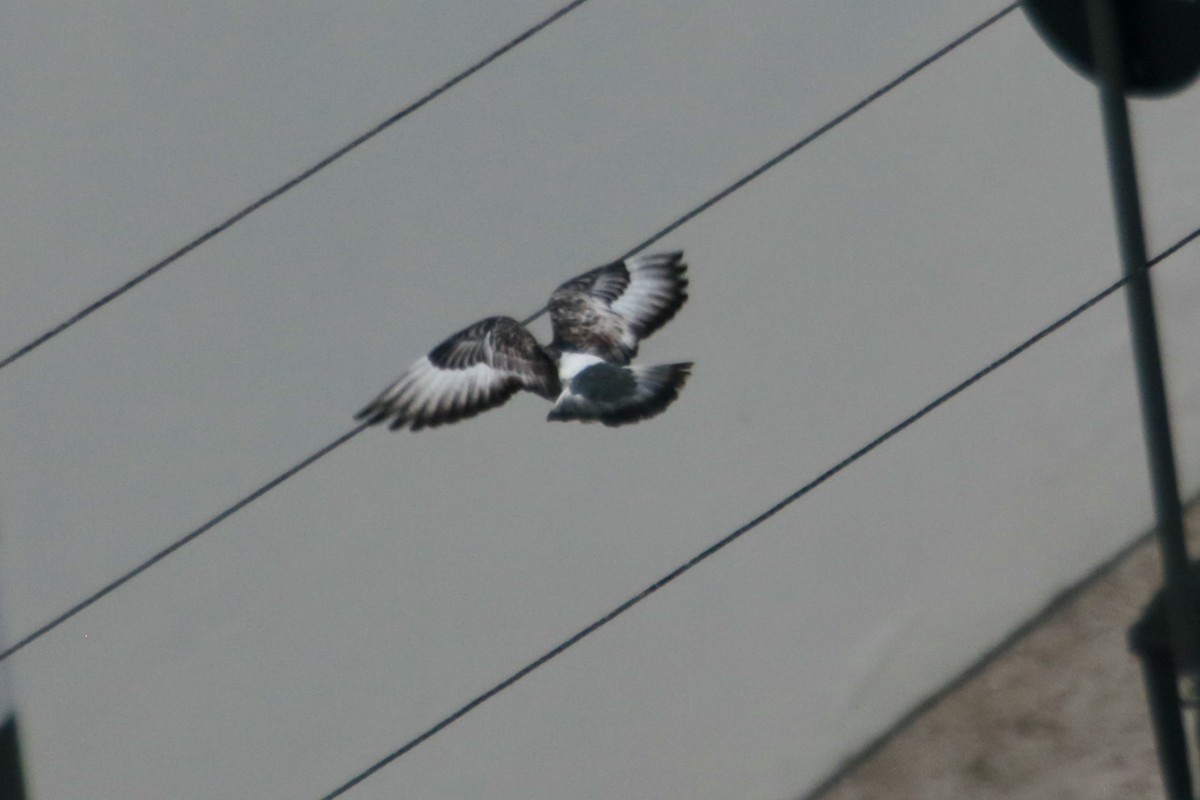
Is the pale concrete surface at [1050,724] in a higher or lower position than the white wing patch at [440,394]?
lower

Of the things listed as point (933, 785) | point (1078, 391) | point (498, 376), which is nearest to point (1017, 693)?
point (933, 785)

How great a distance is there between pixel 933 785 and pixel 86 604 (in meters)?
2.84

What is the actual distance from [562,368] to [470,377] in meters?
0.25

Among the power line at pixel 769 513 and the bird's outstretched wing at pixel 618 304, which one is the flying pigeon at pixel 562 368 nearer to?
the bird's outstretched wing at pixel 618 304

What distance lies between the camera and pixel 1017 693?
6523 mm

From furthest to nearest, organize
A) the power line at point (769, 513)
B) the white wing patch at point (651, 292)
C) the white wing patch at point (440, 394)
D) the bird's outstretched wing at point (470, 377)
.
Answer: the white wing patch at point (651, 292) < the white wing patch at point (440, 394) < the bird's outstretched wing at point (470, 377) < the power line at point (769, 513)

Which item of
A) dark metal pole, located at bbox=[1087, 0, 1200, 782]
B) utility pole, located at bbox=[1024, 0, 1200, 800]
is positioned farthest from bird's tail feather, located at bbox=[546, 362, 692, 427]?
Result: dark metal pole, located at bbox=[1087, 0, 1200, 782]

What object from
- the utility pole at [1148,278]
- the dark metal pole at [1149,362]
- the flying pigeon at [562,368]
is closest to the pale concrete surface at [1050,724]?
the flying pigeon at [562,368]

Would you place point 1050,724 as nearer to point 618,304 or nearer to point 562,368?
point 618,304

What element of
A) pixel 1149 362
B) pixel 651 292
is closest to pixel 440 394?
pixel 651 292

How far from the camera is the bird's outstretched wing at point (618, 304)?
4.73m

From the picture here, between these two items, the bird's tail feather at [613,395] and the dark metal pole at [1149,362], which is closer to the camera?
the dark metal pole at [1149,362]

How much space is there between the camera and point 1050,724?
A: 6.32m

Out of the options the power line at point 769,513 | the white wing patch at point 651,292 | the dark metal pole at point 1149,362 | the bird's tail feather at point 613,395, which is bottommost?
the dark metal pole at point 1149,362
